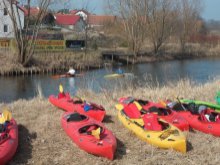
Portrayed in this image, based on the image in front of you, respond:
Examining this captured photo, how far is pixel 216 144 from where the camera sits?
19.7 feet

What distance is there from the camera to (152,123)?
20.4 feet

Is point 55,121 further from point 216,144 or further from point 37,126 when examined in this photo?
point 216,144

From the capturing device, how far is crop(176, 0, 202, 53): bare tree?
4203 centimetres

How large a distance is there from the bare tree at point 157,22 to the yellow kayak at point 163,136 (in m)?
31.9

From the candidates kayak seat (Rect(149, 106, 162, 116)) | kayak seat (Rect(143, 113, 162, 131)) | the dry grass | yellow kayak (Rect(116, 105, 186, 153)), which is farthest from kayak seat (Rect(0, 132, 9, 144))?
kayak seat (Rect(149, 106, 162, 116))

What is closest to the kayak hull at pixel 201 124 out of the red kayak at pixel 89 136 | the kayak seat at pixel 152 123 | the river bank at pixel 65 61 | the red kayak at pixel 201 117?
the red kayak at pixel 201 117

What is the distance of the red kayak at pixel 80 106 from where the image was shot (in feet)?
23.6

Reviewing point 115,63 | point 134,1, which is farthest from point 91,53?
point 134,1

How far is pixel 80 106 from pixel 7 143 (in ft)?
8.43

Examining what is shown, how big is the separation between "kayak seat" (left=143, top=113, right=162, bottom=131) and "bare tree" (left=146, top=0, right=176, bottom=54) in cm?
3196

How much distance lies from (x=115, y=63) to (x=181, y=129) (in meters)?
25.5

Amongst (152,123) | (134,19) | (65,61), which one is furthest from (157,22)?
(152,123)

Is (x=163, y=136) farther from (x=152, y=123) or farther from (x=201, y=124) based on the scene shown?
(x=201, y=124)

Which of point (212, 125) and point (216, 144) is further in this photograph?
point (212, 125)
